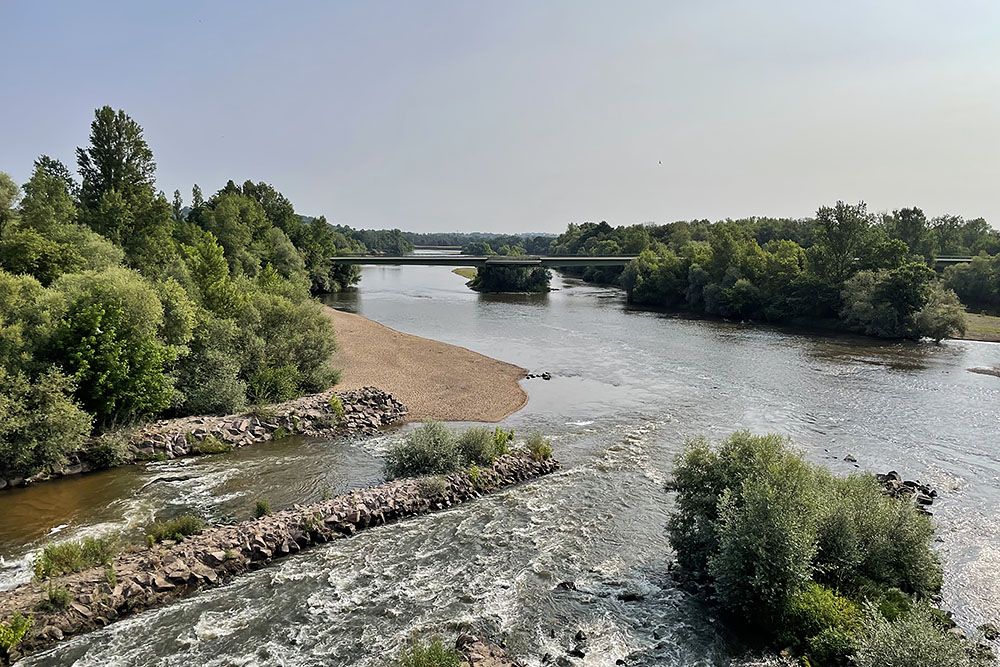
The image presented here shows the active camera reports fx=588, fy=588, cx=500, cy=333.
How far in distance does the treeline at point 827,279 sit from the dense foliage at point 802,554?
184 feet

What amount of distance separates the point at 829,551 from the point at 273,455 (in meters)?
23.5

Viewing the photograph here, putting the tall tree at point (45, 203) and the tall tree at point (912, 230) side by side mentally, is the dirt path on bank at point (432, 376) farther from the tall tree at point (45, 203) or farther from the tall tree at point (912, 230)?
the tall tree at point (912, 230)

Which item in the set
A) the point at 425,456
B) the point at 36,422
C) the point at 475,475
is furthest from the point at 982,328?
the point at 36,422

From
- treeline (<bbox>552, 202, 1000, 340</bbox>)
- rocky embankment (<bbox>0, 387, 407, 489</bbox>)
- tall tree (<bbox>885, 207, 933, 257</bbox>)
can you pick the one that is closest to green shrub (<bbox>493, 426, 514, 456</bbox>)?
rocky embankment (<bbox>0, 387, 407, 489</bbox>)

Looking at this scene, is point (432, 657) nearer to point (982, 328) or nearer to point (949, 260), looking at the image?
point (982, 328)

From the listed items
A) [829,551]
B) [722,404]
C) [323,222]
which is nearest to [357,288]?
[323,222]

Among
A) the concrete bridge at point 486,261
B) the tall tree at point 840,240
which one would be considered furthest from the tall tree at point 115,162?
the tall tree at point 840,240

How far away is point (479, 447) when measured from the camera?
26672mm

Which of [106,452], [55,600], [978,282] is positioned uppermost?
[978,282]

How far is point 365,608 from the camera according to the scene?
16.8 m

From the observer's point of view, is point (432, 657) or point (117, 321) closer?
point (432, 657)

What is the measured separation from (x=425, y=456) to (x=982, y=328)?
75.6 meters

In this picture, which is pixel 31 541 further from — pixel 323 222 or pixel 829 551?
pixel 323 222

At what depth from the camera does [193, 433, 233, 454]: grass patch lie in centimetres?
2814
